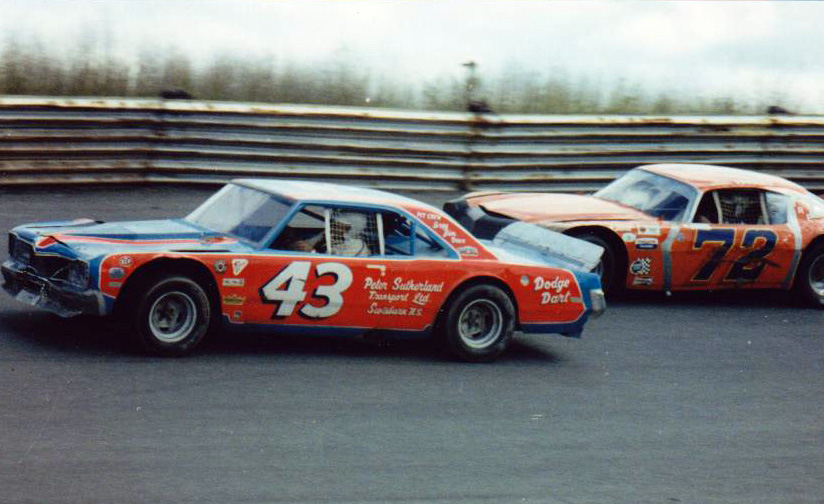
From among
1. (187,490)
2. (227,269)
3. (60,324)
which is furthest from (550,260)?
(187,490)

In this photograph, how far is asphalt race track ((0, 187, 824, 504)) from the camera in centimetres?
613

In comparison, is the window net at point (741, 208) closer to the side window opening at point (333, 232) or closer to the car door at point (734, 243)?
the car door at point (734, 243)

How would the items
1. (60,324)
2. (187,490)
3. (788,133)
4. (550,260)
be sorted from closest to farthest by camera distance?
(187,490) < (60,324) < (550,260) < (788,133)

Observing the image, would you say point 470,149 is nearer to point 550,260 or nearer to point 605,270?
point 605,270

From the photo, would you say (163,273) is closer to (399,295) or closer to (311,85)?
(399,295)

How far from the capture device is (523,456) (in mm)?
6914

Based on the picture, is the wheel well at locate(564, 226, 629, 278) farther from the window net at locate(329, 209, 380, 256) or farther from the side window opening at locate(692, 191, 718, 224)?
the window net at locate(329, 209, 380, 256)

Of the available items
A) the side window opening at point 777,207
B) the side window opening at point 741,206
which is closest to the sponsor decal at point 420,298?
the side window opening at point 741,206

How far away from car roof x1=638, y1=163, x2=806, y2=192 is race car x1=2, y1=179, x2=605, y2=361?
9.84ft

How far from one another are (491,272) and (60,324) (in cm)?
314

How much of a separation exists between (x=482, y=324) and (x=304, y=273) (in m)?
1.50

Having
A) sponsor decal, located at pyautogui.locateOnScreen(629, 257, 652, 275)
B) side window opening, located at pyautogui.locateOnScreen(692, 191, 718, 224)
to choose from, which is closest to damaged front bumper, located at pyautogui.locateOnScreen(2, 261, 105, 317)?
sponsor decal, located at pyautogui.locateOnScreen(629, 257, 652, 275)

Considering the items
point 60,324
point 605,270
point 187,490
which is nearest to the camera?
point 187,490

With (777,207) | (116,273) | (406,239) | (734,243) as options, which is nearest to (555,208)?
(734,243)
